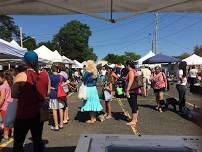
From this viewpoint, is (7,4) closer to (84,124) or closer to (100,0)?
(100,0)

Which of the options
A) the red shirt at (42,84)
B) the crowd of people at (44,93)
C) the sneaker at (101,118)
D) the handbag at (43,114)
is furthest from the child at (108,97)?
the handbag at (43,114)

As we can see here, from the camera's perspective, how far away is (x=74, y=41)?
126m

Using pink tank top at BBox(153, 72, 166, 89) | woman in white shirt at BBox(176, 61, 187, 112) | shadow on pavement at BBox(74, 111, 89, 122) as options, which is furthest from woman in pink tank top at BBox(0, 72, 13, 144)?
pink tank top at BBox(153, 72, 166, 89)

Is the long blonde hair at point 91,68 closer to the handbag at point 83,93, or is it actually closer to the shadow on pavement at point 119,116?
the handbag at point 83,93

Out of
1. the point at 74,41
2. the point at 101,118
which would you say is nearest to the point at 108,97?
the point at 101,118

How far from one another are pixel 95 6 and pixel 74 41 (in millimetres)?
Answer: 122348

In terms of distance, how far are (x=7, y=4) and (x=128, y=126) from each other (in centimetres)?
823

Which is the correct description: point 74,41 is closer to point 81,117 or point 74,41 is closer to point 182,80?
point 182,80

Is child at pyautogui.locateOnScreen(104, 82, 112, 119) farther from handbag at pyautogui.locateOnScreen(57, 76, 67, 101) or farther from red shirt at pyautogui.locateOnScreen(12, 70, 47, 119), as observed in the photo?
red shirt at pyautogui.locateOnScreen(12, 70, 47, 119)

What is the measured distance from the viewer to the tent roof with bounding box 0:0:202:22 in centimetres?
456

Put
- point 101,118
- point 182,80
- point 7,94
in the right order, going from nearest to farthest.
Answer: point 7,94, point 101,118, point 182,80

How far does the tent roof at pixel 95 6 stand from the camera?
456 centimetres

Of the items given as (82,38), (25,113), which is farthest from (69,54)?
(25,113)

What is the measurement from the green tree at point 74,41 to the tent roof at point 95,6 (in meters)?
115
